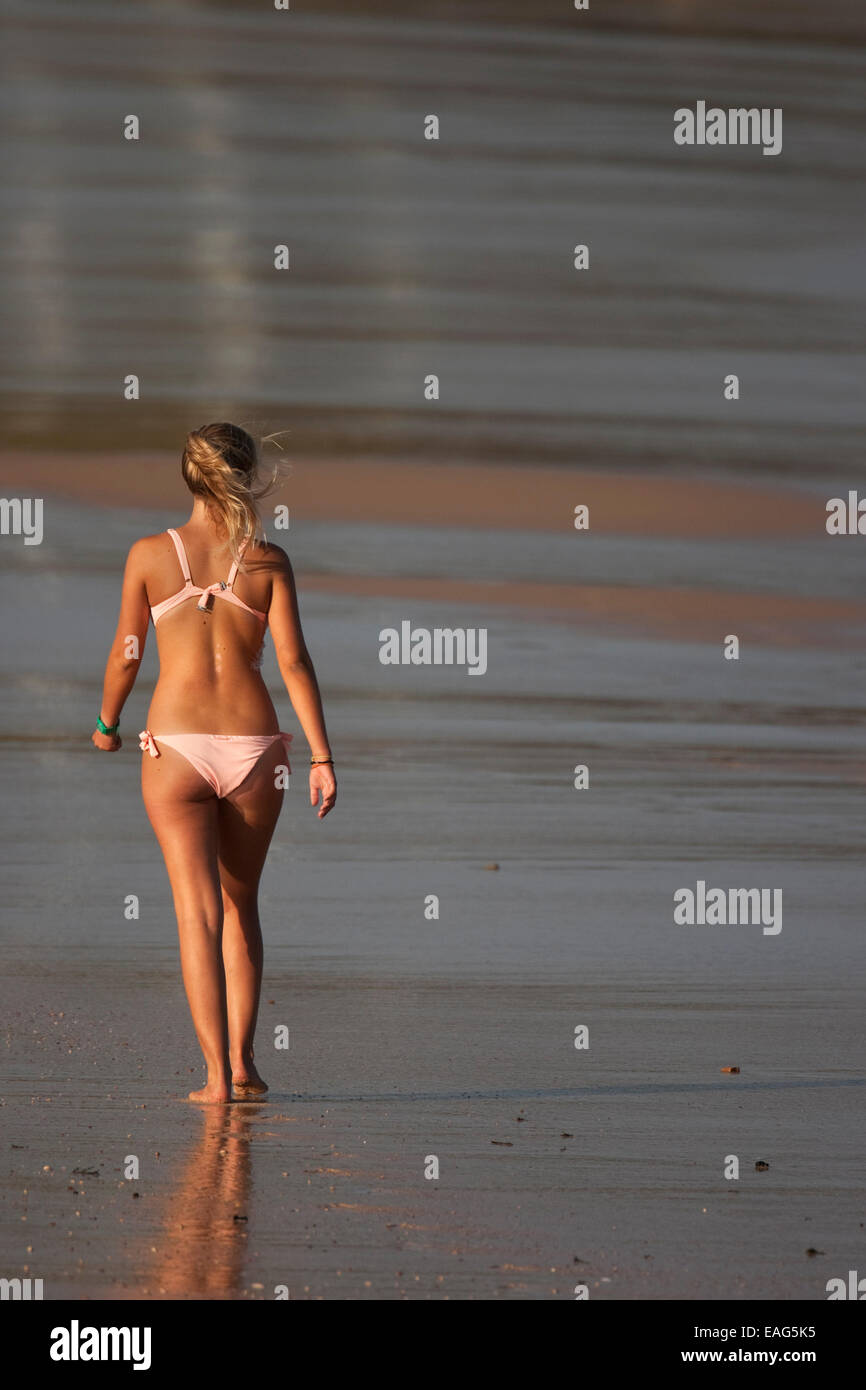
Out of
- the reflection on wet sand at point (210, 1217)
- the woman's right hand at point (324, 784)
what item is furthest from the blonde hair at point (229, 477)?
the reflection on wet sand at point (210, 1217)

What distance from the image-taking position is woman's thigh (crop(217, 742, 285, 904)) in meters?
4.89

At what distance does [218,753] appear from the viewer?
191 inches

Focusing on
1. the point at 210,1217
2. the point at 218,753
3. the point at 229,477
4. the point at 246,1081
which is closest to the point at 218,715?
the point at 218,753

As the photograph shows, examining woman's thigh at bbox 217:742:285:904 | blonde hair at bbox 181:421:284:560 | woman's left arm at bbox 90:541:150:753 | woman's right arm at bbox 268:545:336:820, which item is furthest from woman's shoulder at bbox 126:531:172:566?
woman's thigh at bbox 217:742:285:904

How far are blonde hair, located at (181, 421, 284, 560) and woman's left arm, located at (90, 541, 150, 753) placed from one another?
0.66 feet

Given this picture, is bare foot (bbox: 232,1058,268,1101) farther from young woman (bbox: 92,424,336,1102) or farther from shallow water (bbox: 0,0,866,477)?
shallow water (bbox: 0,0,866,477)

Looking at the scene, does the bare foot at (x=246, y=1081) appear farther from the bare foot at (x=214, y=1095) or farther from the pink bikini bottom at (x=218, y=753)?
the pink bikini bottom at (x=218, y=753)

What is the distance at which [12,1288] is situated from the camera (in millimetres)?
3297

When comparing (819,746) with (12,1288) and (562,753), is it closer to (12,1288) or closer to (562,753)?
(562,753)

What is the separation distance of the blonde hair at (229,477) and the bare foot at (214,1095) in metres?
1.22

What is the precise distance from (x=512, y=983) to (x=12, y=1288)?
9.57ft

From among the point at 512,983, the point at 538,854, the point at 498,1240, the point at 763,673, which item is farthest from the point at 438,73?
the point at 498,1240

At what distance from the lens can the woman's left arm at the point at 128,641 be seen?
491cm

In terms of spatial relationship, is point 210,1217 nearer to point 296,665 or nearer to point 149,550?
point 296,665
